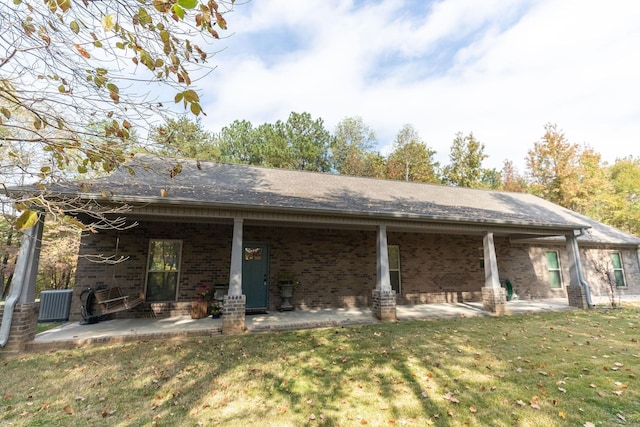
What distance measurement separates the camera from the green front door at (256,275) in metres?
8.86

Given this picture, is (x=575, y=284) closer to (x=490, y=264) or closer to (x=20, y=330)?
(x=490, y=264)

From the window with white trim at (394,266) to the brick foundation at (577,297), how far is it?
549 cm

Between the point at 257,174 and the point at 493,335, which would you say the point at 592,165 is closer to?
the point at 493,335

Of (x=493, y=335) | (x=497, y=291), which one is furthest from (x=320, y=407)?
(x=497, y=291)

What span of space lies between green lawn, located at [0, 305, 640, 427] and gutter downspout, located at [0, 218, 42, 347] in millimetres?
630

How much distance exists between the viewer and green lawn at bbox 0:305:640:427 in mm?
3326

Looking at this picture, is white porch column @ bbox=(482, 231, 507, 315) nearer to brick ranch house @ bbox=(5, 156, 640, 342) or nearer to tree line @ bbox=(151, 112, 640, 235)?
brick ranch house @ bbox=(5, 156, 640, 342)

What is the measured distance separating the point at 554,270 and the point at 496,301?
19.7 feet

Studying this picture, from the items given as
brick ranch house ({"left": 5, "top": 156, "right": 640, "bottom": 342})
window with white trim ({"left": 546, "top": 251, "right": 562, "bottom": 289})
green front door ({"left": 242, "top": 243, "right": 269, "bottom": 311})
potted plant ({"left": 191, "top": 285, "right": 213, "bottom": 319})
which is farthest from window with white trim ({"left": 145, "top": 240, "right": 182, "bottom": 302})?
window with white trim ({"left": 546, "top": 251, "right": 562, "bottom": 289})

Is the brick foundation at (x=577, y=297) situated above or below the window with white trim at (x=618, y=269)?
below

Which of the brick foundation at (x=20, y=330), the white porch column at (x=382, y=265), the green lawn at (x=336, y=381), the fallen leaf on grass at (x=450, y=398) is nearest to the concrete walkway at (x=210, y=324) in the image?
the brick foundation at (x=20, y=330)

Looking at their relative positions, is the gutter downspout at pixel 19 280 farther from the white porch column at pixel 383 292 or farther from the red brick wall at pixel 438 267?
the red brick wall at pixel 438 267

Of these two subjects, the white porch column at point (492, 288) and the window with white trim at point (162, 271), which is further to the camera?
the white porch column at point (492, 288)

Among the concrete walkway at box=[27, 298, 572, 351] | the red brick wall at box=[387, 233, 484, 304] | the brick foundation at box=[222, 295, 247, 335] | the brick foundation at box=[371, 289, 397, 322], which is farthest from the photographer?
the red brick wall at box=[387, 233, 484, 304]
